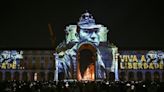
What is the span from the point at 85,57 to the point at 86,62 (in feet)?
4.76

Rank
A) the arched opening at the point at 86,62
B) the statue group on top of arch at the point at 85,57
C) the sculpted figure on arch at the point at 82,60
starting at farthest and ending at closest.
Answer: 1. the arched opening at the point at 86,62
2. the statue group on top of arch at the point at 85,57
3. the sculpted figure on arch at the point at 82,60

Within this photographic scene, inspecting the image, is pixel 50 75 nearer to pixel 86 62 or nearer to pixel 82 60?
pixel 82 60

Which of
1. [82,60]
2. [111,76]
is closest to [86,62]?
[82,60]

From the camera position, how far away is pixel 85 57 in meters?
113

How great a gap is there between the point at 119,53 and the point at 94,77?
1262cm

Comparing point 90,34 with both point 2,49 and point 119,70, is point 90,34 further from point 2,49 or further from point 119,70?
point 2,49

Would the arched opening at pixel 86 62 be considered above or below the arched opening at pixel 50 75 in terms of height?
above

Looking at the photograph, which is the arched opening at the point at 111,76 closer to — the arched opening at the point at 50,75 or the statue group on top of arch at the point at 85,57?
the statue group on top of arch at the point at 85,57

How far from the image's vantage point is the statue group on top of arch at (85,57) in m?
109

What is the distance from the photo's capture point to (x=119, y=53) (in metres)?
117

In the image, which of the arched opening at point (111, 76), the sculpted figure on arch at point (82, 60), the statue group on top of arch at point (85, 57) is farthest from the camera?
the statue group on top of arch at point (85, 57)

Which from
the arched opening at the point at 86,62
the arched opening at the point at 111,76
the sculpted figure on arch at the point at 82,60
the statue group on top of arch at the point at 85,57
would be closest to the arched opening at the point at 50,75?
the statue group on top of arch at the point at 85,57

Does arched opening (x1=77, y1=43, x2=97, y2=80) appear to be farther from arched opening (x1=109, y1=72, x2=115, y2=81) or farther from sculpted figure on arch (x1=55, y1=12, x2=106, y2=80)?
arched opening (x1=109, y1=72, x2=115, y2=81)

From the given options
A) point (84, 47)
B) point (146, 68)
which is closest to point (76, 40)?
point (84, 47)
